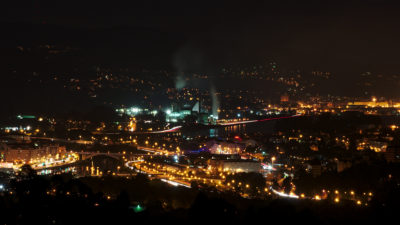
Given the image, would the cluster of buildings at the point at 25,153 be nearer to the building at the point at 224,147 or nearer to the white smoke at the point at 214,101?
the building at the point at 224,147

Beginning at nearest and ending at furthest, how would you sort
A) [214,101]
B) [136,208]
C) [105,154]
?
→ 1. [136,208]
2. [105,154]
3. [214,101]

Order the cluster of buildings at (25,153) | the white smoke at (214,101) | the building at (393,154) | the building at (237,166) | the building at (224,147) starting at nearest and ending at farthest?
the building at (393,154)
the building at (237,166)
the cluster of buildings at (25,153)
the building at (224,147)
the white smoke at (214,101)

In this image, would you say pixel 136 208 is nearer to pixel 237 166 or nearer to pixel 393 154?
pixel 237 166

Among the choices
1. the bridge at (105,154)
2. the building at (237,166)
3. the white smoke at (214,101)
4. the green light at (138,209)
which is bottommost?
the green light at (138,209)

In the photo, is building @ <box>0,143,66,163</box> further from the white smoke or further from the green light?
the white smoke

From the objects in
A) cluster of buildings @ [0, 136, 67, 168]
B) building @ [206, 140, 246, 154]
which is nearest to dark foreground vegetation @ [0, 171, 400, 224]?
cluster of buildings @ [0, 136, 67, 168]

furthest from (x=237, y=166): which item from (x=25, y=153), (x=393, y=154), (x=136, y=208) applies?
(x=25, y=153)

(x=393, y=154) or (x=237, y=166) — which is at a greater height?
(x=393, y=154)

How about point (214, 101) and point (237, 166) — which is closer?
point (237, 166)

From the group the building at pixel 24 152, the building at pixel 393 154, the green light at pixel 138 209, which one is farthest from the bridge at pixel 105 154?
the green light at pixel 138 209

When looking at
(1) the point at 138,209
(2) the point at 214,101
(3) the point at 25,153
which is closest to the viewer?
(1) the point at 138,209

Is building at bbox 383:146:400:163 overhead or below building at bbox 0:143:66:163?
below

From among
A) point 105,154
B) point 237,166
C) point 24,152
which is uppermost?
point 24,152
